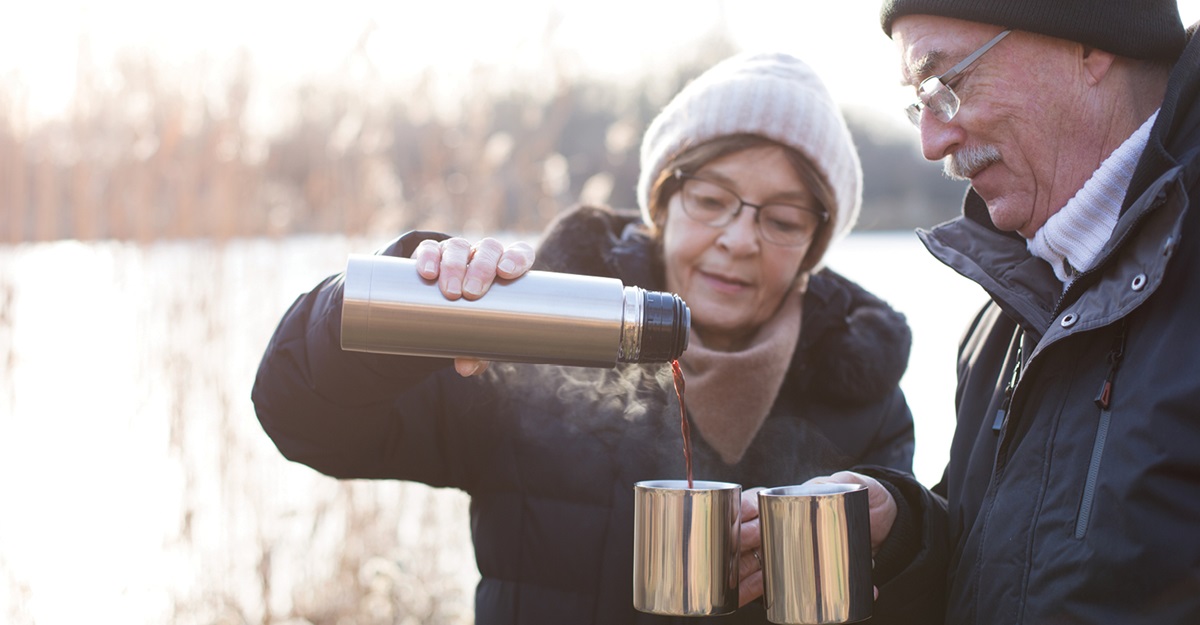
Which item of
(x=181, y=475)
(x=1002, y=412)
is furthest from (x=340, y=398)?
(x=181, y=475)

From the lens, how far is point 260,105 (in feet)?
14.9

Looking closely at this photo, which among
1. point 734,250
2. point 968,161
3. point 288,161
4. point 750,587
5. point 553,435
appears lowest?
point 750,587

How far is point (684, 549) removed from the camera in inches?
65.1

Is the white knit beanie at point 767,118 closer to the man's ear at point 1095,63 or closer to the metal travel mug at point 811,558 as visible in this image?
the man's ear at point 1095,63

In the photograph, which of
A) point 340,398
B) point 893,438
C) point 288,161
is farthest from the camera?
point 288,161

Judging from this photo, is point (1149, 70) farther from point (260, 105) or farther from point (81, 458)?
point (81, 458)

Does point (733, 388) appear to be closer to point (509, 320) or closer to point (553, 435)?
point (553, 435)

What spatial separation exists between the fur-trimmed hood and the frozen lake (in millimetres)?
991

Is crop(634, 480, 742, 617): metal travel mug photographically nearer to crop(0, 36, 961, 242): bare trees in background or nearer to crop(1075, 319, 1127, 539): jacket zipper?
crop(1075, 319, 1127, 539): jacket zipper

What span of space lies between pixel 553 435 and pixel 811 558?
0.80 meters

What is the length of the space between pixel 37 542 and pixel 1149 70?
13.1 feet

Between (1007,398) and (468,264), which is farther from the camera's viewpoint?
(1007,398)

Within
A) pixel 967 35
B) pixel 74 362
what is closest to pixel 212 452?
pixel 74 362

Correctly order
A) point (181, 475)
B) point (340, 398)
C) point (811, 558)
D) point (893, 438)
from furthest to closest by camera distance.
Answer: point (181, 475) → point (893, 438) → point (340, 398) → point (811, 558)
